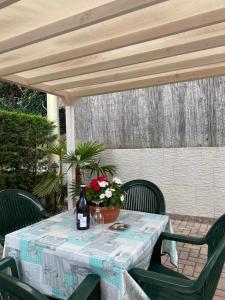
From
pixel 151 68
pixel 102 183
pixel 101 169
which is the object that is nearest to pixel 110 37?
pixel 151 68

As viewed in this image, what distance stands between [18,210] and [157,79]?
2323 mm

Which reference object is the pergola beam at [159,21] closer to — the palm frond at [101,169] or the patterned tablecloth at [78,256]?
the patterned tablecloth at [78,256]

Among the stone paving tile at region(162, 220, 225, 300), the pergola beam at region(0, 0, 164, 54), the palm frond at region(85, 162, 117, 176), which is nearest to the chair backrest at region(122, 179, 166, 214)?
the stone paving tile at region(162, 220, 225, 300)

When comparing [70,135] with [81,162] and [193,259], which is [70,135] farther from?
[193,259]

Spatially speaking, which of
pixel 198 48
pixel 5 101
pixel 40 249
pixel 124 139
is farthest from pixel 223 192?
pixel 5 101

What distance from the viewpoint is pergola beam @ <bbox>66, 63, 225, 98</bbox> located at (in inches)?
122

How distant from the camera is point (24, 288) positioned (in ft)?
3.32

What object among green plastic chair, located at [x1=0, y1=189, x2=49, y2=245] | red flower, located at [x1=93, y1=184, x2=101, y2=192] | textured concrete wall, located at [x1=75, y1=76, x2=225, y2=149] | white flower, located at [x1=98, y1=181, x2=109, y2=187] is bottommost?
green plastic chair, located at [x1=0, y1=189, x2=49, y2=245]

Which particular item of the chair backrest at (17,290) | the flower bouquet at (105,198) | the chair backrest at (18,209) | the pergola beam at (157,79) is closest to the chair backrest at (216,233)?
the flower bouquet at (105,198)

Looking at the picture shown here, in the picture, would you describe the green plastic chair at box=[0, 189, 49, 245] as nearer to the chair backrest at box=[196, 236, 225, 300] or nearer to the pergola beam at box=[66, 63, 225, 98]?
the chair backrest at box=[196, 236, 225, 300]

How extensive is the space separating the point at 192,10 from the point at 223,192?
3.13 meters

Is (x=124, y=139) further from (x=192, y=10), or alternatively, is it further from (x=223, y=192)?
(x=192, y=10)

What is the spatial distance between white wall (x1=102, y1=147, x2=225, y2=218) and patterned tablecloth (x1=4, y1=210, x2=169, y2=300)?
8.60 ft

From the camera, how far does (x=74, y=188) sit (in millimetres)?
4168
